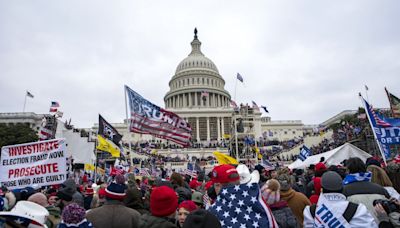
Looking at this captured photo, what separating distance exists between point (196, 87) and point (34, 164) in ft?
296

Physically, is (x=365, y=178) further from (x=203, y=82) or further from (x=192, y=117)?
(x=203, y=82)

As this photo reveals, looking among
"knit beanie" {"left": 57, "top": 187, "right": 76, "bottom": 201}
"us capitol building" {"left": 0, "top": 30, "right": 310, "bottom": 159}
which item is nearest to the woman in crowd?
"knit beanie" {"left": 57, "top": 187, "right": 76, "bottom": 201}

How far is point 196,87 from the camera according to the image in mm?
97500

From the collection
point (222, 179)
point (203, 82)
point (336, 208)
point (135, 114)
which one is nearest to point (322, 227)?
point (336, 208)

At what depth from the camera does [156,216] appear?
11.4ft

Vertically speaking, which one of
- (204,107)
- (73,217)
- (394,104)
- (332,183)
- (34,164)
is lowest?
(73,217)

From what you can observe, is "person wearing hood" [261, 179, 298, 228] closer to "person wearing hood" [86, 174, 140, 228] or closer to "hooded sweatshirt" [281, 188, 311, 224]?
"hooded sweatshirt" [281, 188, 311, 224]

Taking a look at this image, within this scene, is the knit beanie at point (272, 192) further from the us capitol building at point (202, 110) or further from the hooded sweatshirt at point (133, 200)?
the us capitol building at point (202, 110)

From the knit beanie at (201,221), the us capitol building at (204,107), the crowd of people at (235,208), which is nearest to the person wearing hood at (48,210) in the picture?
the crowd of people at (235,208)

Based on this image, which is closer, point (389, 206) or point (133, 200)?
point (389, 206)

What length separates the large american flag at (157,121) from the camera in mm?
13125

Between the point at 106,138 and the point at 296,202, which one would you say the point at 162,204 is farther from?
the point at 106,138

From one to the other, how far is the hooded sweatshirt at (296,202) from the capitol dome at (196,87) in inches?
3421

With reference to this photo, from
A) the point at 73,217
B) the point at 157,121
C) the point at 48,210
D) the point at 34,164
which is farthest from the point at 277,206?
the point at 157,121
